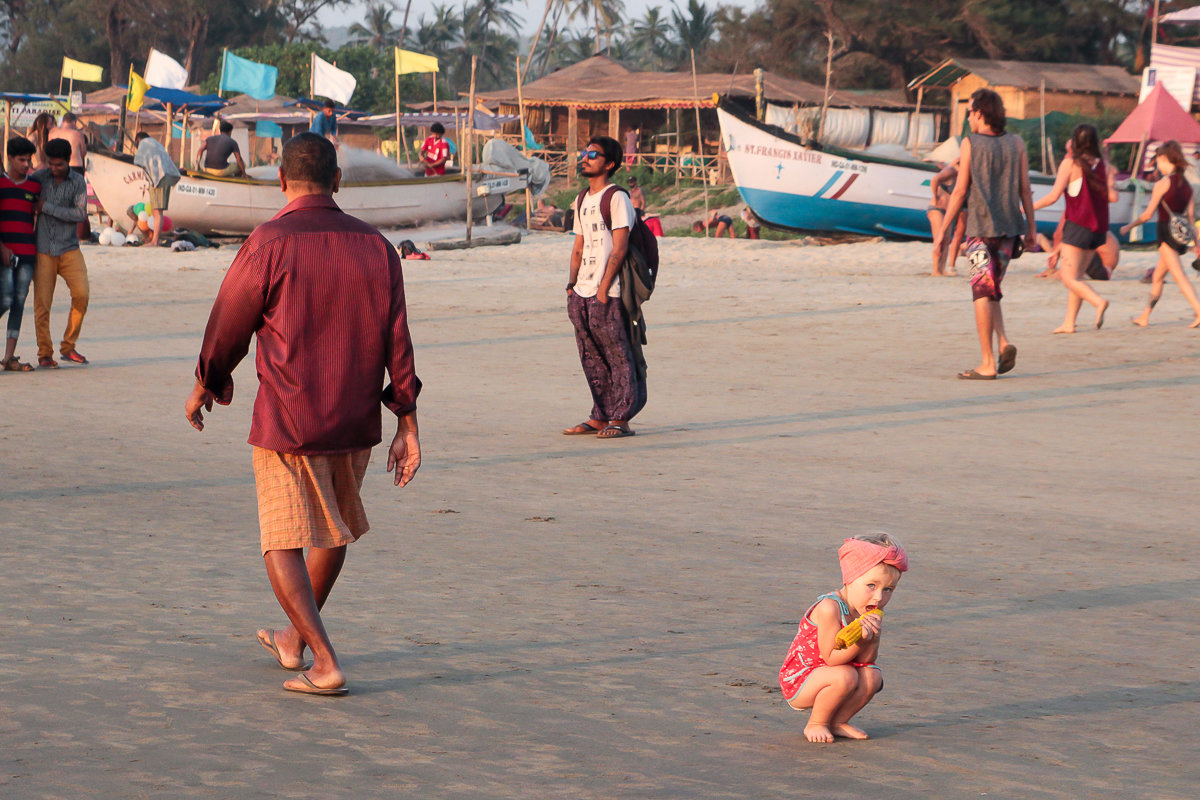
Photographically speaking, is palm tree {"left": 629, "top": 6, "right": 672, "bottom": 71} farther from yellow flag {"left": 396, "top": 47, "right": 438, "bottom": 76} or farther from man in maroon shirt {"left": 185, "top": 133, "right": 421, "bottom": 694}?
man in maroon shirt {"left": 185, "top": 133, "right": 421, "bottom": 694}

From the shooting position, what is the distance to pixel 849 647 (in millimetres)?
3602

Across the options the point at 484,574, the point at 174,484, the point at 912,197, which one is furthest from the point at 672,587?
the point at 912,197

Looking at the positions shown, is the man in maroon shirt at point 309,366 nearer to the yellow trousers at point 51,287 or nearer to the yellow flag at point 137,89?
the yellow trousers at point 51,287

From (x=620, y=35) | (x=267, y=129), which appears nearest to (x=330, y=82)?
(x=267, y=129)

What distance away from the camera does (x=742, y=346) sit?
13.2m

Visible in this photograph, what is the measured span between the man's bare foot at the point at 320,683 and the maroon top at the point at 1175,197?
11.7 m

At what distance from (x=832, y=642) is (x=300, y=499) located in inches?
58.8

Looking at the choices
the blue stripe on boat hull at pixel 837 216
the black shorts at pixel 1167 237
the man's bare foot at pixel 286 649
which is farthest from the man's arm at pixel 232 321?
the blue stripe on boat hull at pixel 837 216

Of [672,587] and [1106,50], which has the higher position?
[1106,50]

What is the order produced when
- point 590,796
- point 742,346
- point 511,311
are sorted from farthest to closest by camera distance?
point 511,311
point 742,346
point 590,796

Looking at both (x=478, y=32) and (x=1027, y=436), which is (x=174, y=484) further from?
(x=478, y=32)

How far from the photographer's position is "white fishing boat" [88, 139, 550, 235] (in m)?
23.5

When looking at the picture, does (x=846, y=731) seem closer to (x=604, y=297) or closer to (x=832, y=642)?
(x=832, y=642)

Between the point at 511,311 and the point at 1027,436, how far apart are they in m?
8.12
